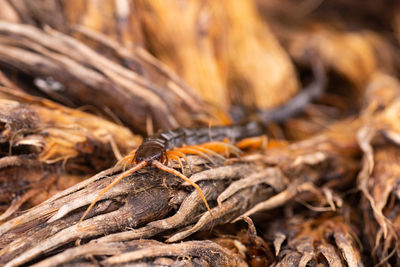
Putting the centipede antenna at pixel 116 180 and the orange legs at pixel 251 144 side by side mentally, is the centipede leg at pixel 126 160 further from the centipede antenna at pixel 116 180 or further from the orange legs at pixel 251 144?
the orange legs at pixel 251 144

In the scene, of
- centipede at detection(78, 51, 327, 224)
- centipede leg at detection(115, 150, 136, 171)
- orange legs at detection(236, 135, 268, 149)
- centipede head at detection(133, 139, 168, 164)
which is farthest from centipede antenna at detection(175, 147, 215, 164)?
orange legs at detection(236, 135, 268, 149)

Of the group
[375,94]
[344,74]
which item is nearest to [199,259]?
[375,94]

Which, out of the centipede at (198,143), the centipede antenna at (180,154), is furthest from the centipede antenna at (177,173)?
the centipede antenna at (180,154)

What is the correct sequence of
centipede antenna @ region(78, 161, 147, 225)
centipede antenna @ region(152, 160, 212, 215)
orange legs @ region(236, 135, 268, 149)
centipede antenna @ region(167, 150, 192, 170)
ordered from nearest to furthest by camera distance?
centipede antenna @ region(78, 161, 147, 225) < centipede antenna @ region(152, 160, 212, 215) < centipede antenna @ region(167, 150, 192, 170) < orange legs @ region(236, 135, 268, 149)

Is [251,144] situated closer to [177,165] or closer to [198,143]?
[198,143]

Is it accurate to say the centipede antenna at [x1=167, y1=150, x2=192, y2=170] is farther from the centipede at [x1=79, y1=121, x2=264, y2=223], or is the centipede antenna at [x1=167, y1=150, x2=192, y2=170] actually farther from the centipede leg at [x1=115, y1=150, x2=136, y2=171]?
the centipede leg at [x1=115, y1=150, x2=136, y2=171]

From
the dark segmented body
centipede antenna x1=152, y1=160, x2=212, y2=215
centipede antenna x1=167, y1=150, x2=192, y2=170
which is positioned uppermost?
the dark segmented body

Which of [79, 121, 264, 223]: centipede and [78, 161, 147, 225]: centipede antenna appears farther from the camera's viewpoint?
[79, 121, 264, 223]: centipede

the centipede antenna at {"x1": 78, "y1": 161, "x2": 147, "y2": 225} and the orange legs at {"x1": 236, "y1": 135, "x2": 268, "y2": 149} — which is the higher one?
the orange legs at {"x1": 236, "y1": 135, "x2": 268, "y2": 149}

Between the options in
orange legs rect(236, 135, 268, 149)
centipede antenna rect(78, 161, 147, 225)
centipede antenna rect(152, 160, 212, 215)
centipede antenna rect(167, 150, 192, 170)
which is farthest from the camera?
orange legs rect(236, 135, 268, 149)
